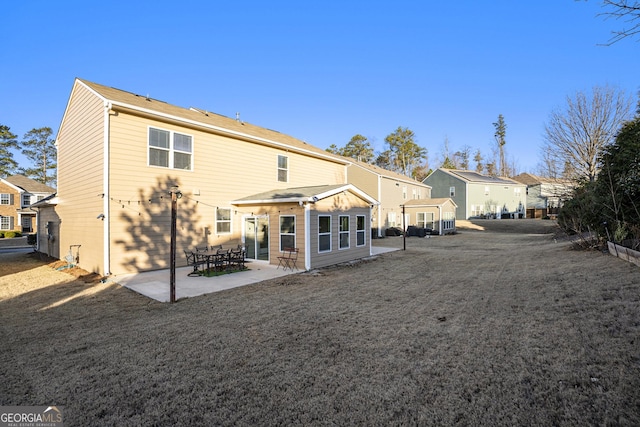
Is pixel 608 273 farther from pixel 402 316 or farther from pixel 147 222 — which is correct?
pixel 147 222

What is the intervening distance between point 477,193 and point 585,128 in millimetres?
18308

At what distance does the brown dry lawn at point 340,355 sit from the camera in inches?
109

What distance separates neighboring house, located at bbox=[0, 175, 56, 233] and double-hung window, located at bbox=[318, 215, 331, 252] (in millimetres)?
38057

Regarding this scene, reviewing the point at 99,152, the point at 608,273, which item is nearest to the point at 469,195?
the point at 608,273

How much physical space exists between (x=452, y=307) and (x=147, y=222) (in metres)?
9.74

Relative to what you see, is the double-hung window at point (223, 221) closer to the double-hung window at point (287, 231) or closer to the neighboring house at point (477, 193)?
the double-hung window at point (287, 231)

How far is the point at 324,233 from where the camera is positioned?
11.4 metres

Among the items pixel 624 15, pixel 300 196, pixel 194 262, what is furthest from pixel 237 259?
pixel 624 15

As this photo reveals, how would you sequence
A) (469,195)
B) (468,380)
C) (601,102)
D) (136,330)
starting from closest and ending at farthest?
(468,380) → (136,330) → (601,102) → (469,195)

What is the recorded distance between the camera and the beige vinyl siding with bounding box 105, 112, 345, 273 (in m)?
9.67

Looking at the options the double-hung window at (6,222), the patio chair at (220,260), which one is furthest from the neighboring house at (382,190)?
the double-hung window at (6,222)

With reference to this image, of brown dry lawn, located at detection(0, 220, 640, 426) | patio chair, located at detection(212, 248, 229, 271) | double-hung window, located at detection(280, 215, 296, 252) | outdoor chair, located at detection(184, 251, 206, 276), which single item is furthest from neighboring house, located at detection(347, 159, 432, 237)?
brown dry lawn, located at detection(0, 220, 640, 426)

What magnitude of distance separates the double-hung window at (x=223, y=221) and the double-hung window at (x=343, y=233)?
4.73 m

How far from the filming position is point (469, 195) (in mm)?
37625
